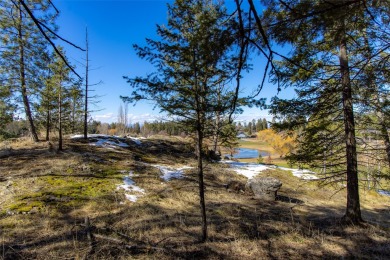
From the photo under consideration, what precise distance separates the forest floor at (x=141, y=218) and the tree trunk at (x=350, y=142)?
1.56ft

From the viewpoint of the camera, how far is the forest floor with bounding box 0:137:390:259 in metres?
4.33

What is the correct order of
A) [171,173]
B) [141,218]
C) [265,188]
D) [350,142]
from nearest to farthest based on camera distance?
[141,218], [350,142], [265,188], [171,173]

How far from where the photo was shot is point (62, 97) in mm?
11820

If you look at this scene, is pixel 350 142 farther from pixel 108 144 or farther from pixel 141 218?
pixel 108 144

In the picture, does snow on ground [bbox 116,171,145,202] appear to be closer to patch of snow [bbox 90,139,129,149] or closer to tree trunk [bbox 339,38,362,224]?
patch of snow [bbox 90,139,129,149]

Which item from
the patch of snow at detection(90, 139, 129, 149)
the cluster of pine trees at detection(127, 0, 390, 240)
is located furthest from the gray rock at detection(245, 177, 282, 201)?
the patch of snow at detection(90, 139, 129, 149)

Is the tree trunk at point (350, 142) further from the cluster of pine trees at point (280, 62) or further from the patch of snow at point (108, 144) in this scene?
the patch of snow at point (108, 144)

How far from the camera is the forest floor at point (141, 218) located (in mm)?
4328

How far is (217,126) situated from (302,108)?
3560 mm

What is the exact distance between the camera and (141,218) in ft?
20.0

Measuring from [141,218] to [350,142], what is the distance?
6.36m

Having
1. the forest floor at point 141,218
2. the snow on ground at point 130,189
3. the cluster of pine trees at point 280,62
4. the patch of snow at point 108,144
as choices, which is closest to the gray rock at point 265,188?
the forest floor at point 141,218

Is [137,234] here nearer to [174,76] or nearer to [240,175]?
[174,76]

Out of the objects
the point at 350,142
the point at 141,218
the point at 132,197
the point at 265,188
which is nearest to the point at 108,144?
the point at 132,197
